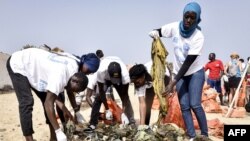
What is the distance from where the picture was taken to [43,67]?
184 inches

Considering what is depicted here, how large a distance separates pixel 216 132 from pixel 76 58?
272cm

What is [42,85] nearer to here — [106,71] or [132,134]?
[132,134]

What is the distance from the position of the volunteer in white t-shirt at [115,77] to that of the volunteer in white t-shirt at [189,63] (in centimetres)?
100

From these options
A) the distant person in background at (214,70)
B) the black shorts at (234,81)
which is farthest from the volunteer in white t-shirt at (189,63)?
the distant person in background at (214,70)

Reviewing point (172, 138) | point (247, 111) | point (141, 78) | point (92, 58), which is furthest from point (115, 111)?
point (247, 111)

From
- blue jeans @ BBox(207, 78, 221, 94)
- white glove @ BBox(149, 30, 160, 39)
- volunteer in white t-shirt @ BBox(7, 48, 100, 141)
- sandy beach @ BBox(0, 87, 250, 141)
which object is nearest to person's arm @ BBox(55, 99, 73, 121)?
volunteer in white t-shirt @ BBox(7, 48, 100, 141)

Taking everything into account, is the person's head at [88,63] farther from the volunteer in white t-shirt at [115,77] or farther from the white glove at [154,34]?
the white glove at [154,34]

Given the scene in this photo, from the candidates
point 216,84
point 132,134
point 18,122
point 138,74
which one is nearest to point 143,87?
point 138,74

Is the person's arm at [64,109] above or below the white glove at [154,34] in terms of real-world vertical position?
below

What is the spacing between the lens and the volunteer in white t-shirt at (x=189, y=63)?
16.2 feet

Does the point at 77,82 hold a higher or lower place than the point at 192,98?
higher

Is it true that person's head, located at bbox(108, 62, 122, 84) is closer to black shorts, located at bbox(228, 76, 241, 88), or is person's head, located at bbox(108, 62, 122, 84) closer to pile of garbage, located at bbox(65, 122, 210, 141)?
pile of garbage, located at bbox(65, 122, 210, 141)

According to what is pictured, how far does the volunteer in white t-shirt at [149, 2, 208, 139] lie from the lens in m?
4.93

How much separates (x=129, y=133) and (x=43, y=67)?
1.21 m
